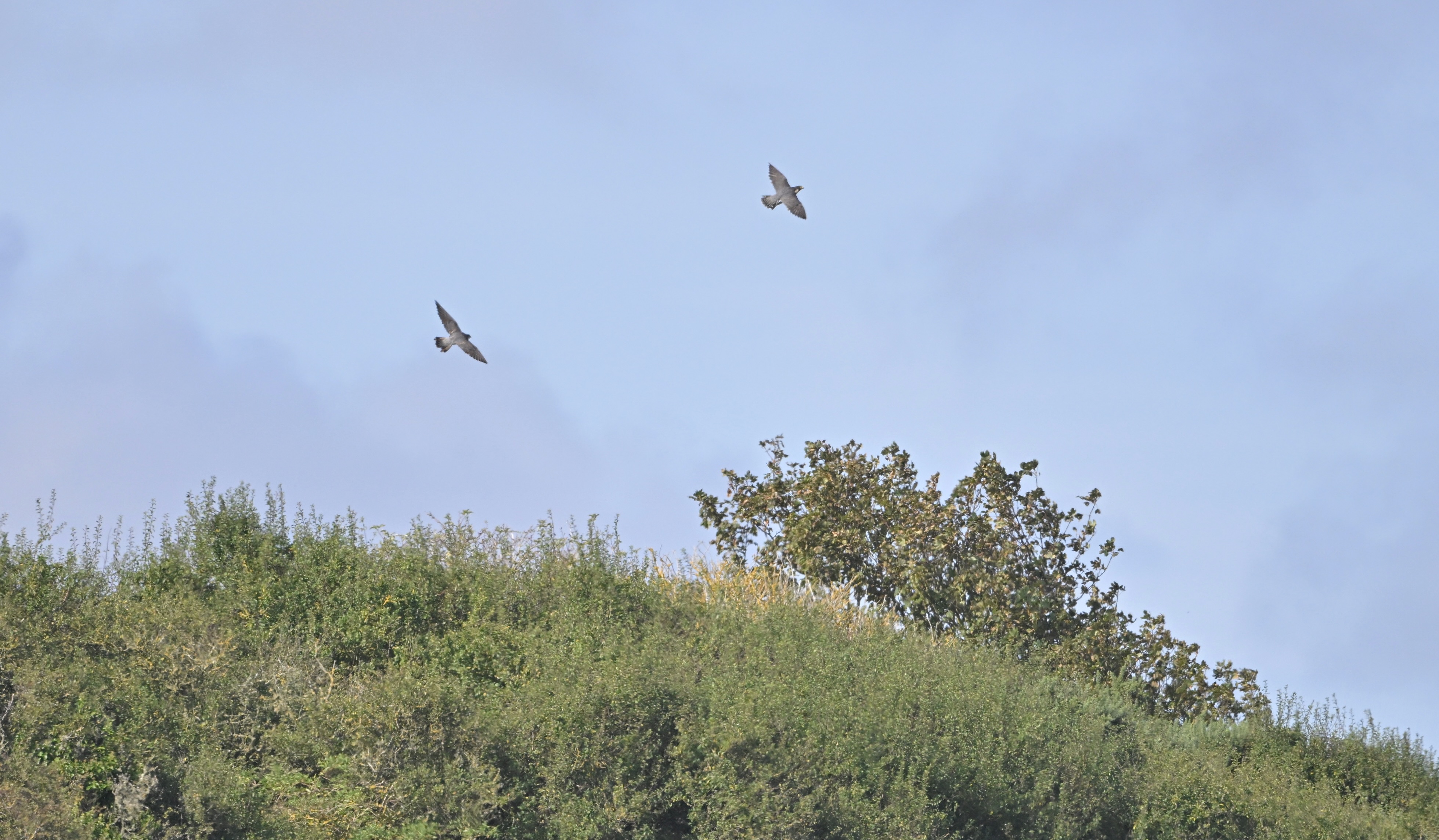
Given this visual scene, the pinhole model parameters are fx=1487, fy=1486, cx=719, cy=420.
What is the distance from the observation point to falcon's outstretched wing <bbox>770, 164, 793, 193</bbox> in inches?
843

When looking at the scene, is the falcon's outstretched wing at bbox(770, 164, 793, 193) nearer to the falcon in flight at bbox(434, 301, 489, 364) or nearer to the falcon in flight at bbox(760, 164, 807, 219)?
the falcon in flight at bbox(760, 164, 807, 219)

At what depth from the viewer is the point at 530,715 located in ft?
49.7

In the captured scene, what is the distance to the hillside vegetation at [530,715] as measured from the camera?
14.6 metres

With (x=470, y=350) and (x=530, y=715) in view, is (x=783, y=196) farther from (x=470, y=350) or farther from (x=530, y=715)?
(x=530, y=715)

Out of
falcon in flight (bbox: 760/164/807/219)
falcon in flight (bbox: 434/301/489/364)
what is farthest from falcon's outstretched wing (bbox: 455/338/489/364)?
falcon in flight (bbox: 760/164/807/219)

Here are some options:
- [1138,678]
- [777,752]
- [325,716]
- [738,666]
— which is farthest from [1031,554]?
[325,716]

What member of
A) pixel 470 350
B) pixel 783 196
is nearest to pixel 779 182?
pixel 783 196

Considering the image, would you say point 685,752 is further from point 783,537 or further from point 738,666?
point 783,537

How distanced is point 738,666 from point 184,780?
6595mm

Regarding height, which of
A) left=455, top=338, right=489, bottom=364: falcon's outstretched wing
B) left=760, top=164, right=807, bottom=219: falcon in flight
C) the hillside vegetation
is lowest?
the hillside vegetation

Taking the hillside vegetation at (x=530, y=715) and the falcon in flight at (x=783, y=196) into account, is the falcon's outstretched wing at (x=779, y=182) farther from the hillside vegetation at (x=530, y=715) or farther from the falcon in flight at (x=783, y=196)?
the hillside vegetation at (x=530, y=715)

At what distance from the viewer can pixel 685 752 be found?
15.1 metres

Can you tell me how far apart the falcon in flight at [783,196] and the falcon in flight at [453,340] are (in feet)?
15.4

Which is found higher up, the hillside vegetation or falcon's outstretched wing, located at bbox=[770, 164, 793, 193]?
falcon's outstretched wing, located at bbox=[770, 164, 793, 193]
